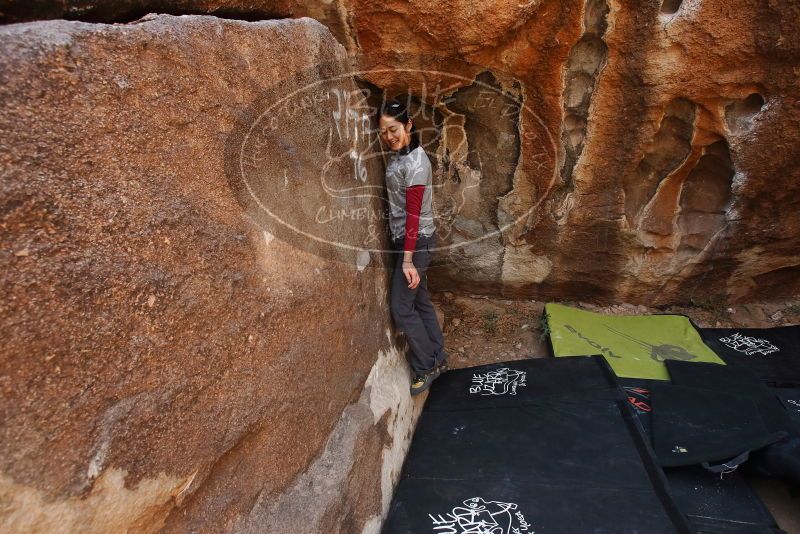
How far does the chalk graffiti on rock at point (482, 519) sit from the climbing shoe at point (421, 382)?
0.60 metres

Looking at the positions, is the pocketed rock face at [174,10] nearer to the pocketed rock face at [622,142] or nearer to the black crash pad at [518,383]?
the pocketed rock face at [622,142]

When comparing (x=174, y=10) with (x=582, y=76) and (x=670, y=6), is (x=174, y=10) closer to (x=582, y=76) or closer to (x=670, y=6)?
(x=582, y=76)

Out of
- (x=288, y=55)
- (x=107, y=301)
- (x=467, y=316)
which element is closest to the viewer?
(x=107, y=301)

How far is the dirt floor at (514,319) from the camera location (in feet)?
9.52

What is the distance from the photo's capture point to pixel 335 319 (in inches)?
64.4

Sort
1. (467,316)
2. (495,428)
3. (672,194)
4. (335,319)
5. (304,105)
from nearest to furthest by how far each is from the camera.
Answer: (304,105)
(335,319)
(495,428)
(672,194)
(467,316)

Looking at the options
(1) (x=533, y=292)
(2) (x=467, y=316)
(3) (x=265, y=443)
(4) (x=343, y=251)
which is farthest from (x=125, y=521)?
(1) (x=533, y=292)

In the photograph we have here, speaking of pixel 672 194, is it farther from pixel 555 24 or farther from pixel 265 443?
pixel 265 443

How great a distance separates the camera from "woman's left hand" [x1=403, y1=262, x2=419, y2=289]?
2048 mm

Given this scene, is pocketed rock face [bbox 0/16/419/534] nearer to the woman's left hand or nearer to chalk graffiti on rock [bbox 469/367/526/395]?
the woman's left hand

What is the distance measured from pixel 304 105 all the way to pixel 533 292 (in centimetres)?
216

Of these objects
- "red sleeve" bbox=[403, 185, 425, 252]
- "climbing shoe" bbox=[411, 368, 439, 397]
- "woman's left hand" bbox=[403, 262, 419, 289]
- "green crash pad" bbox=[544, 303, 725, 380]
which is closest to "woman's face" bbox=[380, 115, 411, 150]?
"red sleeve" bbox=[403, 185, 425, 252]

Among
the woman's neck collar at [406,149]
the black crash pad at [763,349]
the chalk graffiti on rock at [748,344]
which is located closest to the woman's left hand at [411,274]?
the woman's neck collar at [406,149]

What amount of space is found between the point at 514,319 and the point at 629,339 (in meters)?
0.68
